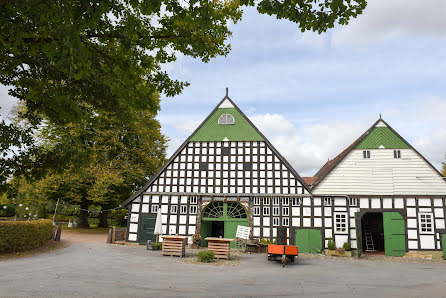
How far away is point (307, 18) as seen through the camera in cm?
500

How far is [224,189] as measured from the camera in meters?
19.2

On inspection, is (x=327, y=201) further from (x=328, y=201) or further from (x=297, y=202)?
(x=297, y=202)

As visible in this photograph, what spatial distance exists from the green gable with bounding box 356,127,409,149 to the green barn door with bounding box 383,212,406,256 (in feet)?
13.2

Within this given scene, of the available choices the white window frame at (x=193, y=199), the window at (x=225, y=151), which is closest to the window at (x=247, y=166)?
the window at (x=225, y=151)

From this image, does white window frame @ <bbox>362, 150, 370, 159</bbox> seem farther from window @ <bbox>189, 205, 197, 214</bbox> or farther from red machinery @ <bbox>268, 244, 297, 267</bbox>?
window @ <bbox>189, 205, 197, 214</bbox>

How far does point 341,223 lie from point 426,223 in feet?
15.3

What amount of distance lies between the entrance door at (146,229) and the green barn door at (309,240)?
8.69 metres

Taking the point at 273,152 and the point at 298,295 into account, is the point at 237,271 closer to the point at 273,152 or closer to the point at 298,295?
the point at 298,295

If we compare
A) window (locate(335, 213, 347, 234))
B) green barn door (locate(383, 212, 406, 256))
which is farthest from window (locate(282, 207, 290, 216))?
green barn door (locate(383, 212, 406, 256))

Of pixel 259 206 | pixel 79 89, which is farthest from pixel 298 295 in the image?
pixel 259 206

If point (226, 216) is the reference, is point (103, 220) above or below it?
below

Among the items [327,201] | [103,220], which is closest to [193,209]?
[327,201]

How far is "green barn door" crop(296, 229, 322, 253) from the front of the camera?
1786cm

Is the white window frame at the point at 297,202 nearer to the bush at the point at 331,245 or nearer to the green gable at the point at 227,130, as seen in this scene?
the bush at the point at 331,245
